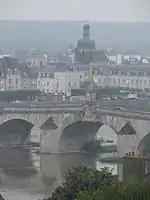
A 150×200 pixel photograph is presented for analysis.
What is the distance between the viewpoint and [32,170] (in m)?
17.6

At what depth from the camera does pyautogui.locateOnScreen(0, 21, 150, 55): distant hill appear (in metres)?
58.9

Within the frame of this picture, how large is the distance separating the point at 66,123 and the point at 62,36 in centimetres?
5083

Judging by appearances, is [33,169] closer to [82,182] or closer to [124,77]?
[82,182]

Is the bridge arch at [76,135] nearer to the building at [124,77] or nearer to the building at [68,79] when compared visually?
the building at [124,77]

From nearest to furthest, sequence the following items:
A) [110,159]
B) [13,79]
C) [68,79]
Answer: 1. [110,159]
2. [13,79]
3. [68,79]

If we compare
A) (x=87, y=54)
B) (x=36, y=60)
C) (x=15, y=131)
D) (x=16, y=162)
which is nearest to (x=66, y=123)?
(x=15, y=131)

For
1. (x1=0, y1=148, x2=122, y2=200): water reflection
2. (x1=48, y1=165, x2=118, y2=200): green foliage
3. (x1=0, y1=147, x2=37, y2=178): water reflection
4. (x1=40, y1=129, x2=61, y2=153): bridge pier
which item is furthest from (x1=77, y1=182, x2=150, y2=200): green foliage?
(x1=40, y1=129, x2=61, y2=153): bridge pier

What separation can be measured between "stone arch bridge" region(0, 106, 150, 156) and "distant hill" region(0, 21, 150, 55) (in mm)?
34643

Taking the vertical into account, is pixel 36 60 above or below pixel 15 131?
above

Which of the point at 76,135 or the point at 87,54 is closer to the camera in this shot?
the point at 76,135

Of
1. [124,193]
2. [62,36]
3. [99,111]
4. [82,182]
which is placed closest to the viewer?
[124,193]

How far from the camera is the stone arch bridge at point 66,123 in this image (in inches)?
768

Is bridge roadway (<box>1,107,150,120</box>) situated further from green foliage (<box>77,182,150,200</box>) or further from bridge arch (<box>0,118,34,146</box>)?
green foliage (<box>77,182,150,200</box>)

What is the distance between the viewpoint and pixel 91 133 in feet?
68.2
